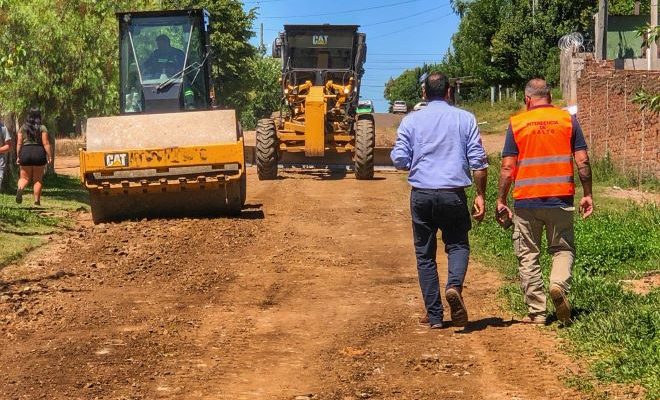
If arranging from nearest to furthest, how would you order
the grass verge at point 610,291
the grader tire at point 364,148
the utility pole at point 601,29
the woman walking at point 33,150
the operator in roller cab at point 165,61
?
the grass verge at point 610,291
the operator in roller cab at point 165,61
the woman walking at point 33,150
the grader tire at point 364,148
the utility pole at point 601,29

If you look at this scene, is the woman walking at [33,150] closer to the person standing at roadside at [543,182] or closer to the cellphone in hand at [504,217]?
the cellphone in hand at [504,217]

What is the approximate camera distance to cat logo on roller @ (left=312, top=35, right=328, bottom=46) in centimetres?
2469

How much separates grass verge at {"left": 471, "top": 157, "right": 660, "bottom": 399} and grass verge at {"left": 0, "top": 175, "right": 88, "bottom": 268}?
549cm

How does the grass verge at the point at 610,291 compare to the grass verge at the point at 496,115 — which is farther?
the grass verge at the point at 496,115

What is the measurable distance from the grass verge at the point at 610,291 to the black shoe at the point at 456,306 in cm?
73

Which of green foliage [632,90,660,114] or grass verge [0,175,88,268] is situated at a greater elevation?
green foliage [632,90,660,114]

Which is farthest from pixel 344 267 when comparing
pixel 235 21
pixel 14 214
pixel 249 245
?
pixel 235 21

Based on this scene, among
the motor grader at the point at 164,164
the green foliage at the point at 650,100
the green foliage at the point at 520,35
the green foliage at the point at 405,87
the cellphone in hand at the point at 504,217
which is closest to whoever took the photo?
the cellphone in hand at the point at 504,217

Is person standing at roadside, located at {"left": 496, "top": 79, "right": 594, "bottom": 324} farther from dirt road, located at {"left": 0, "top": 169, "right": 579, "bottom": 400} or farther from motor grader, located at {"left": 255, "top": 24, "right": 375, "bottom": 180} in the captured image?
motor grader, located at {"left": 255, "top": 24, "right": 375, "bottom": 180}

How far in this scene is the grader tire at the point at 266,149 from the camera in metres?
23.6

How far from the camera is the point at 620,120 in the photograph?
20500 mm

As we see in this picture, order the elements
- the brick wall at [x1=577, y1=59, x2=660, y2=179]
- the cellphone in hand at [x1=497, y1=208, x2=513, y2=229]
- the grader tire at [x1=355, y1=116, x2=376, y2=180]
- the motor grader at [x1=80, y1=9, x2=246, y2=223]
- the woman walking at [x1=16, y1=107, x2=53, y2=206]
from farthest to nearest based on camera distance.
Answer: the grader tire at [x1=355, y1=116, x2=376, y2=180], the brick wall at [x1=577, y1=59, x2=660, y2=179], the woman walking at [x1=16, y1=107, x2=53, y2=206], the motor grader at [x1=80, y1=9, x2=246, y2=223], the cellphone in hand at [x1=497, y1=208, x2=513, y2=229]

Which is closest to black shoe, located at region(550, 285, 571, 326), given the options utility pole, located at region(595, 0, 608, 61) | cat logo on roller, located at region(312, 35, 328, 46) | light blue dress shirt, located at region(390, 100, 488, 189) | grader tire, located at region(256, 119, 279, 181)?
light blue dress shirt, located at region(390, 100, 488, 189)

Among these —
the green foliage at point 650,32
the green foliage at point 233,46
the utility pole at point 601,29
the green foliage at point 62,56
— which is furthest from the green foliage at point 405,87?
the green foliage at point 650,32
